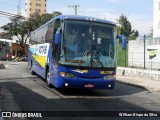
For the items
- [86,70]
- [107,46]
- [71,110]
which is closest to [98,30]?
[107,46]

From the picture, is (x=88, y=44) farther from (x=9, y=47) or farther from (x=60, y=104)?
(x=9, y=47)

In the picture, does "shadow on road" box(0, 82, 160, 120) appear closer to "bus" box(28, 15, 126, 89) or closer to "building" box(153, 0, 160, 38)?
"bus" box(28, 15, 126, 89)

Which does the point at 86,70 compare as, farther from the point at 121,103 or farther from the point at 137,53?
the point at 137,53

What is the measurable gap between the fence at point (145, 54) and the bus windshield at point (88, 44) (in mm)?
10173

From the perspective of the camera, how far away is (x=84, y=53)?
13938 mm

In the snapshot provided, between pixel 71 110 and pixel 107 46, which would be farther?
pixel 107 46

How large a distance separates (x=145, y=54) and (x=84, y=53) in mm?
12175

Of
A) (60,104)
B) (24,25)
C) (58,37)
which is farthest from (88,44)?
(24,25)

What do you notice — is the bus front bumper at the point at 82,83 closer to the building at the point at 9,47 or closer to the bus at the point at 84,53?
the bus at the point at 84,53

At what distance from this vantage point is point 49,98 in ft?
43.6

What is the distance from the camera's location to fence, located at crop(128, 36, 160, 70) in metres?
24.2

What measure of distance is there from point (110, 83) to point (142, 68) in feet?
38.8

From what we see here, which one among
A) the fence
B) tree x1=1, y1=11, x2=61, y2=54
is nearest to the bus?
the fence

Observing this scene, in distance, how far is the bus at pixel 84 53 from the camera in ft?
45.4
